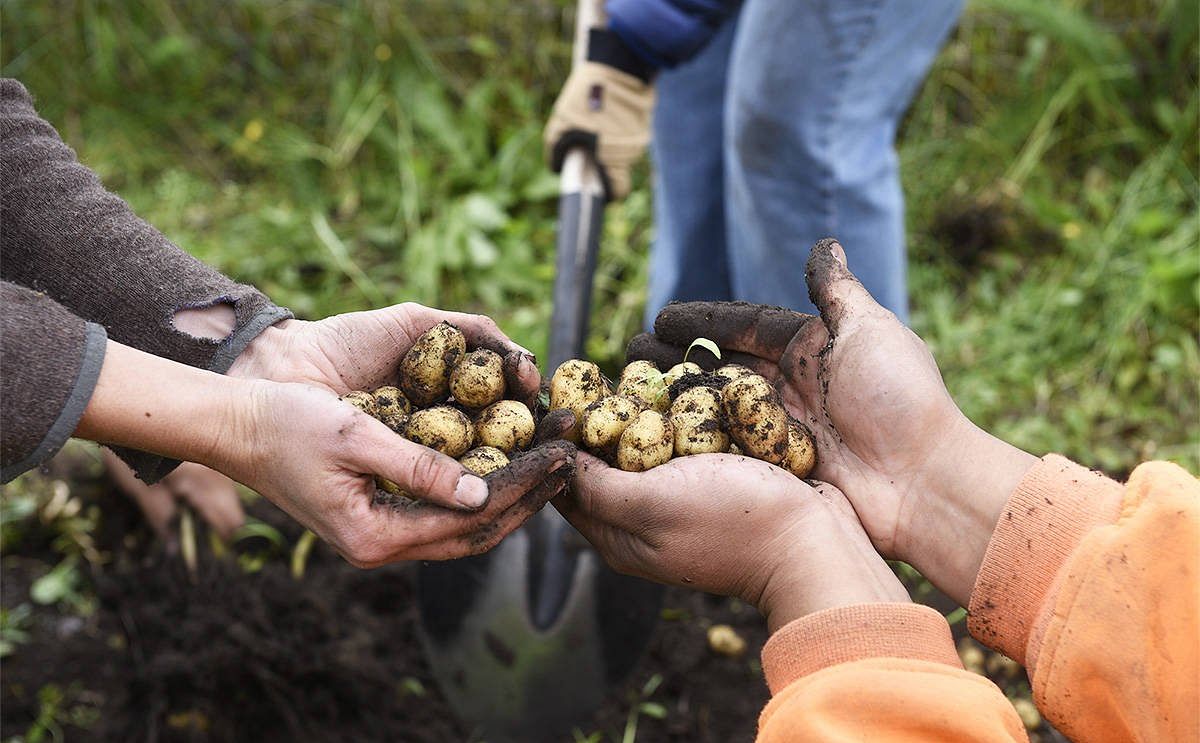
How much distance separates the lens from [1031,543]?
1420 millimetres

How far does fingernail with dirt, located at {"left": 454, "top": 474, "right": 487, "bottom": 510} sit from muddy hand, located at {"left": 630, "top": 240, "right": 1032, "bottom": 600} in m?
0.65

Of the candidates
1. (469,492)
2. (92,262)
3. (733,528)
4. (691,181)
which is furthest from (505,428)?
(691,181)

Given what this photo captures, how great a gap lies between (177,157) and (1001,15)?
140 inches

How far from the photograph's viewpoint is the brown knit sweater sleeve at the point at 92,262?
1678 mm

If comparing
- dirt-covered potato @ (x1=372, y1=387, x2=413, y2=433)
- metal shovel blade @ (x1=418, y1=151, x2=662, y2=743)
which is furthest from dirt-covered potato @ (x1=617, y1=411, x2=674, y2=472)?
metal shovel blade @ (x1=418, y1=151, x2=662, y2=743)

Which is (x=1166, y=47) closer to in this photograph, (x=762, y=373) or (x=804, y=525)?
(x=762, y=373)

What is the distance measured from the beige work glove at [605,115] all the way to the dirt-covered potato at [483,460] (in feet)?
4.27

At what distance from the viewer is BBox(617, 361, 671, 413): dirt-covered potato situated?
1.80m

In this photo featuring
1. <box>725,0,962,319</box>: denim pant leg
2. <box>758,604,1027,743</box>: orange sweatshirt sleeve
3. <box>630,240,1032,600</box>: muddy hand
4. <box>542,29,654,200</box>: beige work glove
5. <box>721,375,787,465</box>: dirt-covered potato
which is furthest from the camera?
<box>542,29,654,200</box>: beige work glove

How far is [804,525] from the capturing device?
4.96 ft

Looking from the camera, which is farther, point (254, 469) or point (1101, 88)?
point (1101, 88)

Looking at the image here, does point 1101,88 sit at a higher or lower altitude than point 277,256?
higher

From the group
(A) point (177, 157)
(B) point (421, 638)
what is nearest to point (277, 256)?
(A) point (177, 157)

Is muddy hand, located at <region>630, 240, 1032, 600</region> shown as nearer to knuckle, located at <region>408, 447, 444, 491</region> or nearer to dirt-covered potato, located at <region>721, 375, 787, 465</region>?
dirt-covered potato, located at <region>721, 375, 787, 465</region>
